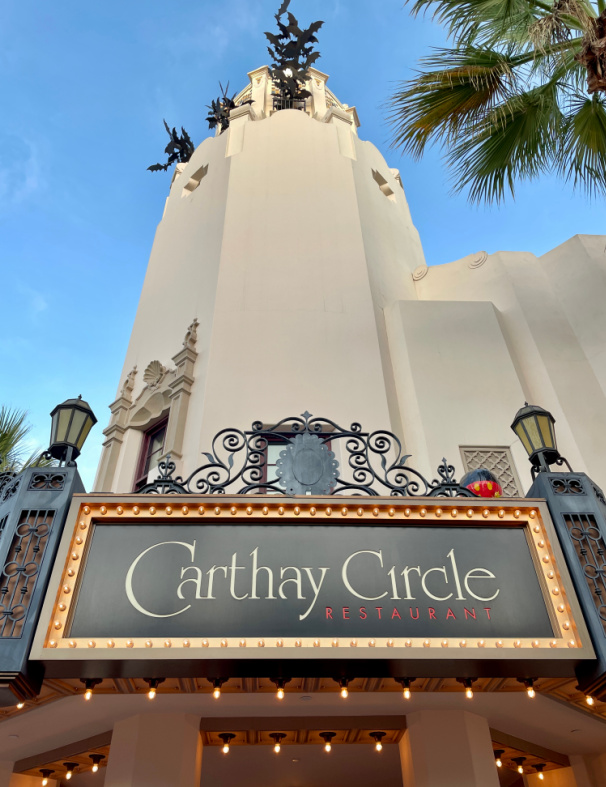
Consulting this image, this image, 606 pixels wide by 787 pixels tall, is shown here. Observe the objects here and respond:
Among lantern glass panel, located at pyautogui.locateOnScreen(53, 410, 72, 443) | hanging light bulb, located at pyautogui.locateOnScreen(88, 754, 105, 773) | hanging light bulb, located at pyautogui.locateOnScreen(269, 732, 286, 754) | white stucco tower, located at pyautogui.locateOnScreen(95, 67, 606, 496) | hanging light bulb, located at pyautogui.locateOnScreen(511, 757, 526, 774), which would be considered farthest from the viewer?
white stucco tower, located at pyautogui.locateOnScreen(95, 67, 606, 496)

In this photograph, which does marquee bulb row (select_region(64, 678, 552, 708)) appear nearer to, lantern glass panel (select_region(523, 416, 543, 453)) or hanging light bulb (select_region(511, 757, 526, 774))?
lantern glass panel (select_region(523, 416, 543, 453))

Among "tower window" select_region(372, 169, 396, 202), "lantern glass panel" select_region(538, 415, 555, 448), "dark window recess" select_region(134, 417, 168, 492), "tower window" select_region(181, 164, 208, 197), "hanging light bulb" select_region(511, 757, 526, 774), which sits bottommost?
"hanging light bulb" select_region(511, 757, 526, 774)

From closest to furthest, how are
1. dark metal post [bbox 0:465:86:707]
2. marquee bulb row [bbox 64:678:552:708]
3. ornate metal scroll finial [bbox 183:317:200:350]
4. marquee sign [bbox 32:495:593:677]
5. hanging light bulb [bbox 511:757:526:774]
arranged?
dark metal post [bbox 0:465:86:707] < marquee sign [bbox 32:495:593:677] < marquee bulb row [bbox 64:678:552:708] < hanging light bulb [bbox 511:757:526:774] < ornate metal scroll finial [bbox 183:317:200:350]

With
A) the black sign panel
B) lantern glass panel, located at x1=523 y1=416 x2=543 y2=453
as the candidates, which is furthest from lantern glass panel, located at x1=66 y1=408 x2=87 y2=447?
lantern glass panel, located at x1=523 y1=416 x2=543 y2=453

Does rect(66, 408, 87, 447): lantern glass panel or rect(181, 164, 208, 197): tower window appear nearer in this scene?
rect(66, 408, 87, 447): lantern glass panel

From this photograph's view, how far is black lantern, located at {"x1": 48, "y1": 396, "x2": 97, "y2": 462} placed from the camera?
491 cm

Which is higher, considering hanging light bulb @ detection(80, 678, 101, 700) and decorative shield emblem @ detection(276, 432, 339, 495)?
decorative shield emblem @ detection(276, 432, 339, 495)

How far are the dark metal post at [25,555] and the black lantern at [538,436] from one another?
149 inches

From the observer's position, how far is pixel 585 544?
14.7 feet

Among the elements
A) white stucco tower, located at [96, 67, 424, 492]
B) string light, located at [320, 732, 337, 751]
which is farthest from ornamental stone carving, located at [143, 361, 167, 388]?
string light, located at [320, 732, 337, 751]

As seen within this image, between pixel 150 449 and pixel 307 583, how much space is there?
5539mm

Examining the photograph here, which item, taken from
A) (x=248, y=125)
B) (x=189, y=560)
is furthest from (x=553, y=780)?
(x=248, y=125)

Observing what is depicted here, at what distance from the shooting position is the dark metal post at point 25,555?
3.75 m

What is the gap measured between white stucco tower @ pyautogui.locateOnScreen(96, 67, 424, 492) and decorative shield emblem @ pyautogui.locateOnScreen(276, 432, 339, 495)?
8.65 ft
